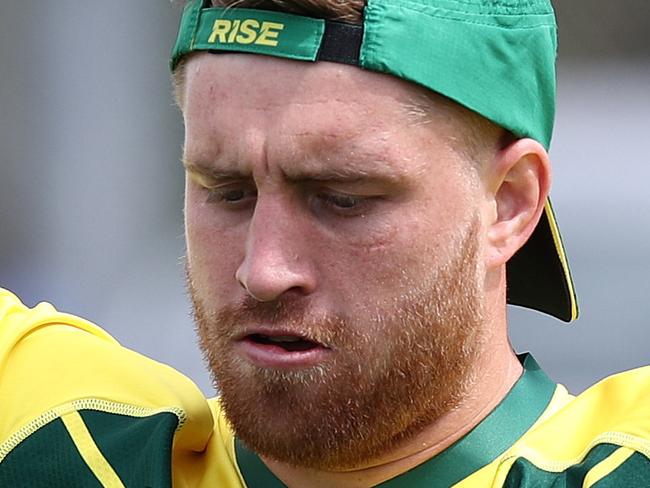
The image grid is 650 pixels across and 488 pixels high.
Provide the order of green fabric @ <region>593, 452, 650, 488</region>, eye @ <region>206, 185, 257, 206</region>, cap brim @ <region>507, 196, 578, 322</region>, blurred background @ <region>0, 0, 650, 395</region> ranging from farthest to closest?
blurred background @ <region>0, 0, 650, 395</region> < cap brim @ <region>507, 196, 578, 322</region> < eye @ <region>206, 185, 257, 206</region> < green fabric @ <region>593, 452, 650, 488</region>

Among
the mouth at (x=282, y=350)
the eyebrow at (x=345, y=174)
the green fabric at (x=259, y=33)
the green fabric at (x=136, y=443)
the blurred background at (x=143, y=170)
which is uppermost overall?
the green fabric at (x=259, y=33)

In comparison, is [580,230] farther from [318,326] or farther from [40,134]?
[318,326]

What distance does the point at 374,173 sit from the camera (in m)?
1.18

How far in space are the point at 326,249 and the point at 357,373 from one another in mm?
127

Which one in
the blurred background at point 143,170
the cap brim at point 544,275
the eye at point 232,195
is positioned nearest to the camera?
the eye at point 232,195

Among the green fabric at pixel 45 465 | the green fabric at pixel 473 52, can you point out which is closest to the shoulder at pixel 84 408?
the green fabric at pixel 45 465

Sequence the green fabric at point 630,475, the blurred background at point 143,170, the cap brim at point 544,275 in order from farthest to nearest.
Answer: the blurred background at point 143,170, the cap brim at point 544,275, the green fabric at point 630,475

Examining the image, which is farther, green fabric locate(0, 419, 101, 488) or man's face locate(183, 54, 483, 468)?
green fabric locate(0, 419, 101, 488)

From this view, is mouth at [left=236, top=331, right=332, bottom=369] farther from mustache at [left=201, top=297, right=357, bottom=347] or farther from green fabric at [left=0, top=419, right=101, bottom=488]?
green fabric at [left=0, top=419, right=101, bottom=488]

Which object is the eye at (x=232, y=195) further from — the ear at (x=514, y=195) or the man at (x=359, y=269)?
the ear at (x=514, y=195)

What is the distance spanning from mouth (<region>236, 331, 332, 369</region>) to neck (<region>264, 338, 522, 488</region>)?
0.15 m

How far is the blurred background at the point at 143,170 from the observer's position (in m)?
2.65

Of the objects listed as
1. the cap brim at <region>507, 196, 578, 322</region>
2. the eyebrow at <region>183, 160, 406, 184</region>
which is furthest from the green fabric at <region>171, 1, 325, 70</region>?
the cap brim at <region>507, 196, 578, 322</region>

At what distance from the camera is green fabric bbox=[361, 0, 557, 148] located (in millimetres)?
1203
